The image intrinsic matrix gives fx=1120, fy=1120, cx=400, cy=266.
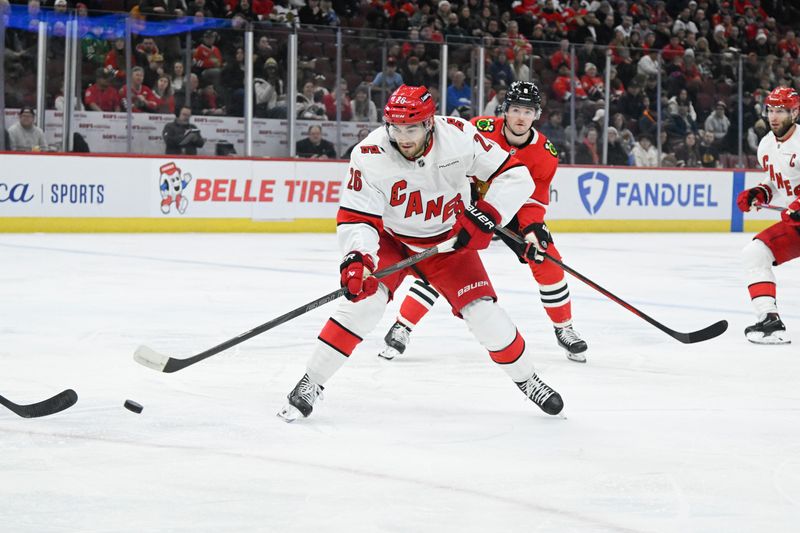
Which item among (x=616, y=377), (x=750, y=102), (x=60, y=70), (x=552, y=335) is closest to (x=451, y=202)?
(x=616, y=377)

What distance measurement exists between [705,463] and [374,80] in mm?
8667

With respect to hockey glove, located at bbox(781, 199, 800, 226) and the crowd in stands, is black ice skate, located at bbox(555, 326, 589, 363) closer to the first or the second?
hockey glove, located at bbox(781, 199, 800, 226)

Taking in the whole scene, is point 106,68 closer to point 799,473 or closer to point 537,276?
point 537,276

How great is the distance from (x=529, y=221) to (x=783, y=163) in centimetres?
139

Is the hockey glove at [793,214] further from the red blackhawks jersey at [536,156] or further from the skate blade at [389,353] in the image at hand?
the skate blade at [389,353]

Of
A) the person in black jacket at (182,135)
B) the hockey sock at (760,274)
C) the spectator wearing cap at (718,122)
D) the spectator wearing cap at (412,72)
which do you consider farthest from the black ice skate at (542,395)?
the spectator wearing cap at (718,122)

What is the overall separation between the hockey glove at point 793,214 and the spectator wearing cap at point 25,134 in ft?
22.8

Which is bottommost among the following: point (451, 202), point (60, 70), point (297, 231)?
point (297, 231)

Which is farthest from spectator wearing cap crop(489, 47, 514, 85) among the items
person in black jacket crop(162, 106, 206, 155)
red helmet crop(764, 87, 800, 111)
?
red helmet crop(764, 87, 800, 111)

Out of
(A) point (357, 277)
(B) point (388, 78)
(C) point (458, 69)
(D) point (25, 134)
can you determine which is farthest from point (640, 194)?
(A) point (357, 277)

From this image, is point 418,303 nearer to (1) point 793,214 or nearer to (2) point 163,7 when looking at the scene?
(1) point 793,214

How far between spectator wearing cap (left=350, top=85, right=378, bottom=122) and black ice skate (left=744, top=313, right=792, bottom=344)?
21.8 ft

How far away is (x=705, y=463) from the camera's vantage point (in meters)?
2.73

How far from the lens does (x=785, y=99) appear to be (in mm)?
4902
